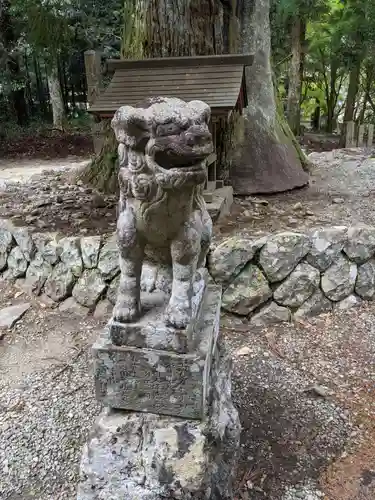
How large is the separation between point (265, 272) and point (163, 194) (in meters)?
2.48

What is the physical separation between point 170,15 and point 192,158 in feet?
12.4

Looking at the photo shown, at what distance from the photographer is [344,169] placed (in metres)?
7.32

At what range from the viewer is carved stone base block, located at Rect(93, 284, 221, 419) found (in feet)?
7.02

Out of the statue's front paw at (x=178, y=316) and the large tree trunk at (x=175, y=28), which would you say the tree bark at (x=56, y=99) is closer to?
the large tree trunk at (x=175, y=28)

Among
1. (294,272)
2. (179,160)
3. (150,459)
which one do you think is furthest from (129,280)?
(294,272)

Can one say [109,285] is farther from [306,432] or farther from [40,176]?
[40,176]

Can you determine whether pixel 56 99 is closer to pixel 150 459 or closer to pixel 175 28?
pixel 175 28

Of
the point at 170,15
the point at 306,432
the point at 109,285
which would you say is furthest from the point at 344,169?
the point at 306,432

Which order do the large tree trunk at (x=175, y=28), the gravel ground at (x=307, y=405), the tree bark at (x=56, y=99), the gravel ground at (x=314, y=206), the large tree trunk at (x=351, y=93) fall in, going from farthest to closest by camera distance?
the tree bark at (x=56, y=99) → the large tree trunk at (x=351, y=93) → the large tree trunk at (x=175, y=28) → the gravel ground at (x=314, y=206) → the gravel ground at (x=307, y=405)

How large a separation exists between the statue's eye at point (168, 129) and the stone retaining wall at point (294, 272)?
240 cm

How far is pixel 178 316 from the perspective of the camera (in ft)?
6.81

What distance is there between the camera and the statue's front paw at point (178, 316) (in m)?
2.08

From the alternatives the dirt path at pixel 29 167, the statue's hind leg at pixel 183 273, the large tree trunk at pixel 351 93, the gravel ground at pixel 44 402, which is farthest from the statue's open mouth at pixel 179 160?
the large tree trunk at pixel 351 93

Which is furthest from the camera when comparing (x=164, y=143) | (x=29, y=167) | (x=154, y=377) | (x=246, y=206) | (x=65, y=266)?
(x=29, y=167)
